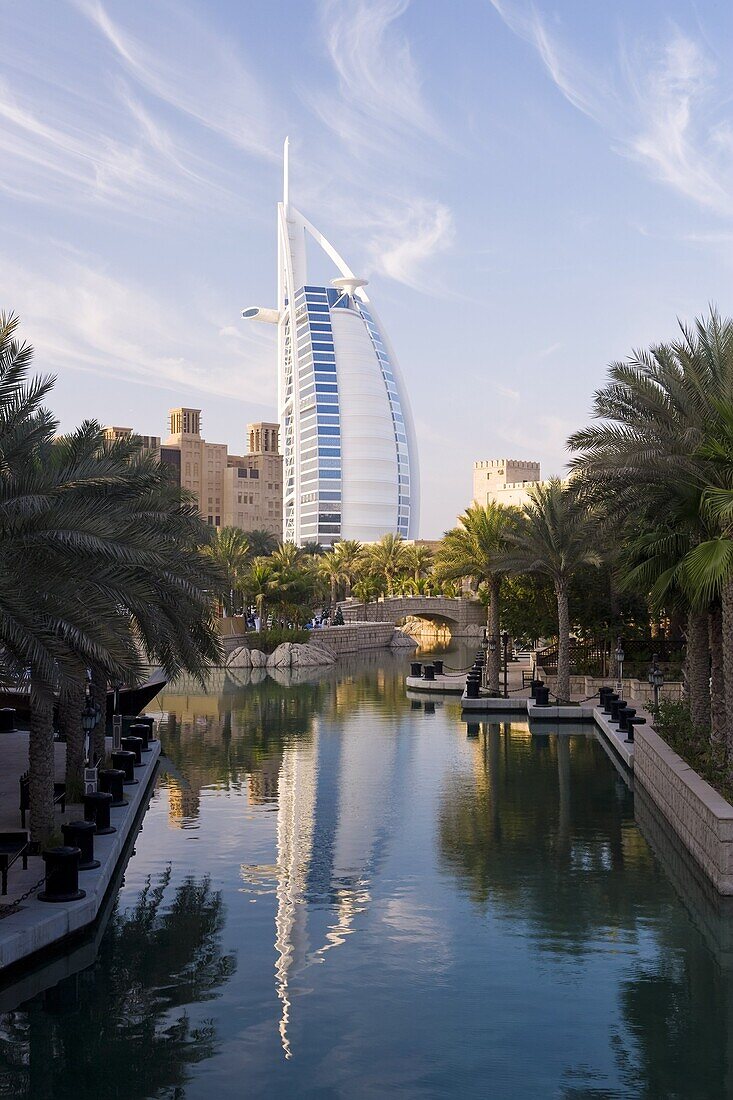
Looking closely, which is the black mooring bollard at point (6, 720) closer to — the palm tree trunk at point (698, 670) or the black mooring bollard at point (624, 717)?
the black mooring bollard at point (624, 717)

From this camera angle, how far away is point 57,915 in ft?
38.2

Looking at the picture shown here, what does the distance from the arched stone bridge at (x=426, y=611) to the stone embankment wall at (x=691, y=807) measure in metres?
56.6

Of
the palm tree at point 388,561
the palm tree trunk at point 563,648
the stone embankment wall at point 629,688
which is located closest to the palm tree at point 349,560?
the palm tree at point 388,561

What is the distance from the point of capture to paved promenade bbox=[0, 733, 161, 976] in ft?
36.3

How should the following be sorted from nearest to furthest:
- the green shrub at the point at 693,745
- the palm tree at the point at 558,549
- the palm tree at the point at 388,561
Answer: the green shrub at the point at 693,745 → the palm tree at the point at 558,549 → the palm tree at the point at 388,561

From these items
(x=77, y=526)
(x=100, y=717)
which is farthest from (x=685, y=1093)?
(x=100, y=717)

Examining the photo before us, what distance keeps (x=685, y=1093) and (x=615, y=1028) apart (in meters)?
1.20

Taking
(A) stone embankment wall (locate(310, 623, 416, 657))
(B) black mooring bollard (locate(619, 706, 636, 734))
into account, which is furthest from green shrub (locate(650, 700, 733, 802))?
(A) stone embankment wall (locate(310, 623, 416, 657))

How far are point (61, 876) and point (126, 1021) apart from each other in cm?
267

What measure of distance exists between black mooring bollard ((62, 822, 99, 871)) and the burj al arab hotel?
164359mm

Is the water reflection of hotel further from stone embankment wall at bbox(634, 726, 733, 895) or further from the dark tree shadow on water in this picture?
stone embankment wall at bbox(634, 726, 733, 895)

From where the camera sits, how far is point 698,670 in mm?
20875

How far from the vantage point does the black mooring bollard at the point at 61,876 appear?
12.2 m

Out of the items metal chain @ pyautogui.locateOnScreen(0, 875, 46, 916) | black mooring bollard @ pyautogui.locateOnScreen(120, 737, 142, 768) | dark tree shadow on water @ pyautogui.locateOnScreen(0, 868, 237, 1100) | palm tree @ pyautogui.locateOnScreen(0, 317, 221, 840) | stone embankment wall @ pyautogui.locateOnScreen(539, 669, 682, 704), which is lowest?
dark tree shadow on water @ pyautogui.locateOnScreen(0, 868, 237, 1100)
